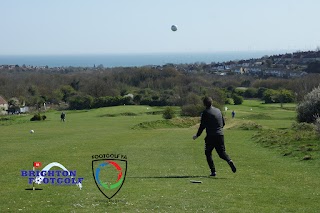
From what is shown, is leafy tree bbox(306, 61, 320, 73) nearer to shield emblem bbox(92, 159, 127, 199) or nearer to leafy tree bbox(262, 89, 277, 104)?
leafy tree bbox(262, 89, 277, 104)

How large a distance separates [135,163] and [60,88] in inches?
4427

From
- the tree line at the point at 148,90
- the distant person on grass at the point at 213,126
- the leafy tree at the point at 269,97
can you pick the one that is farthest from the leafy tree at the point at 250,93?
the distant person on grass at the point at 213,126

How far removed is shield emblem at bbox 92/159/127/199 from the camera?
966cm

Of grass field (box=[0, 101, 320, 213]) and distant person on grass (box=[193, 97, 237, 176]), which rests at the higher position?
distant person on grass (box=[193, 97, 237, 176])

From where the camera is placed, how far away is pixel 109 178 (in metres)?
12.7

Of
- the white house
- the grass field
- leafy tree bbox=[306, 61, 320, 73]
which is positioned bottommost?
the white house

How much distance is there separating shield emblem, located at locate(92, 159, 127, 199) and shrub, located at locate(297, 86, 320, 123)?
95.5ft

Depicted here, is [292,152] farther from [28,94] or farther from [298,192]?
[28,94]

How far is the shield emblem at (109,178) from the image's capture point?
9.66m

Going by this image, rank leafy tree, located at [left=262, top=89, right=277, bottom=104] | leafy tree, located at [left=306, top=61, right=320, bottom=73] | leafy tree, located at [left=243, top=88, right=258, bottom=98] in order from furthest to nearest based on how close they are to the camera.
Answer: leafy tree, located at [left=306, top=61, right=320, bottom=73] < leafy tree, located at [left=243, top=88, right=258, bottom=98] < leafy tree, located at [left=262, top=89, right=277, bottom=104]

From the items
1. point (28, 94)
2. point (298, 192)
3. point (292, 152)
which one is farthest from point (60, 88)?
point (298, 192)

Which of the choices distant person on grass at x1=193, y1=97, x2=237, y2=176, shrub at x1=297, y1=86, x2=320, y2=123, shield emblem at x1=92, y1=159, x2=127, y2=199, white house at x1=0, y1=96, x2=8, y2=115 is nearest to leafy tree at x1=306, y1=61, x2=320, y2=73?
white house at x1=0, y1=96, x2=8, y2=115

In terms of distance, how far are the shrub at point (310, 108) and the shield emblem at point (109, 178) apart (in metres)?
29.1

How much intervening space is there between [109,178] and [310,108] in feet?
104
